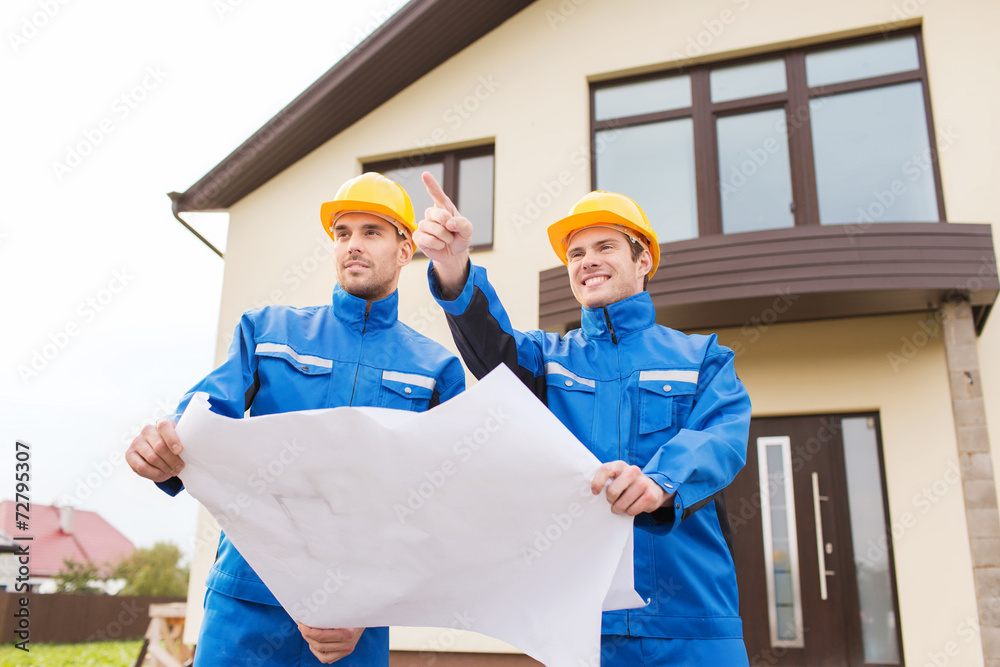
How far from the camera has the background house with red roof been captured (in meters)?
35.4

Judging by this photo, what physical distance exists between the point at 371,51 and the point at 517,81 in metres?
1.82

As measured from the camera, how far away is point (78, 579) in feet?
102

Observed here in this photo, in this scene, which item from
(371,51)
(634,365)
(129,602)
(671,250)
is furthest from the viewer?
(129,602)

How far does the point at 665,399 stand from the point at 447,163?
786cm

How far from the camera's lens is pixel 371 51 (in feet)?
30.2

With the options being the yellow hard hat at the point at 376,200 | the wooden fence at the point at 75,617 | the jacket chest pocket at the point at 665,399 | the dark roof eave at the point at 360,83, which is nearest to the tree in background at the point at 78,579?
the wooden fence at the point at 75,617

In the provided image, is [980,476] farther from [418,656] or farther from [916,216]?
[418,656]

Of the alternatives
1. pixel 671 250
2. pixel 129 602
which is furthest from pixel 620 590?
pixel 129 602

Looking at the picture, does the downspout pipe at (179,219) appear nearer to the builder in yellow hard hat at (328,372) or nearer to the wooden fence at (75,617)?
the builder in yellow hard hat at (328,372)

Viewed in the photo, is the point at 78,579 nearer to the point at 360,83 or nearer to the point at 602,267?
the point at 360,83

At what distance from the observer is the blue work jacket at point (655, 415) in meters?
1.83

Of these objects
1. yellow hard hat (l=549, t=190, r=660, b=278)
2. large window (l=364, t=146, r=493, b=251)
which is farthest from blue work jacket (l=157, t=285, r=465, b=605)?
large window (l=364, t=146, r=493, b=251)

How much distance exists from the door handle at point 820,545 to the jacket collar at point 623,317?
210 inches

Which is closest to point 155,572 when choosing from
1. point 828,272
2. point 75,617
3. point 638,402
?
point 75,617
